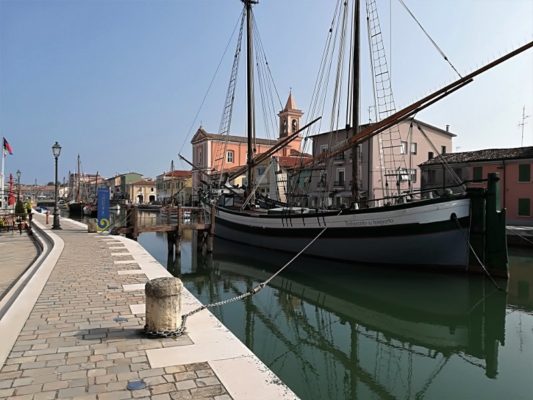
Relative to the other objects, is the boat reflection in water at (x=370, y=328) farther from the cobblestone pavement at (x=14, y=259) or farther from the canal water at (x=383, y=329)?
the cobblestone pavement at (x=14, y=259)

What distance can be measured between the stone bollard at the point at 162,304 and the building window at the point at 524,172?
33.2 m

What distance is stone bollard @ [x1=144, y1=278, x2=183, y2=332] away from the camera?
5.32 meters

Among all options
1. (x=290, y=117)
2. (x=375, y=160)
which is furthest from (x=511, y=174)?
(x=290, y=117)

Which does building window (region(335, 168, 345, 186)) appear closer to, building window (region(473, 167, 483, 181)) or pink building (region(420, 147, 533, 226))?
pink building (region(420, 147, 533, 226))

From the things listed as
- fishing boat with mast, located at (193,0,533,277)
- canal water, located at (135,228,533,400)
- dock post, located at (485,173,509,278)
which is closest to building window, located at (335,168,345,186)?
fishing boat with mast, located at (193,0,533,277)

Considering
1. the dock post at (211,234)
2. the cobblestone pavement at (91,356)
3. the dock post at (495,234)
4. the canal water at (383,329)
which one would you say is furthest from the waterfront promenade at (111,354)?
the dock post at (211,234)

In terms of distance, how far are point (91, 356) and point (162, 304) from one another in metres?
0.98

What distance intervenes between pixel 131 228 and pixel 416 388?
1578 centimetres

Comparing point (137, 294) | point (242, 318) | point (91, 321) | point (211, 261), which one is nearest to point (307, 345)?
point (242, 318)

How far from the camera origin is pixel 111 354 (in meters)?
4.86

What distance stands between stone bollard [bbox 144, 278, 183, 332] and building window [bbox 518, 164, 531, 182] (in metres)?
33.2

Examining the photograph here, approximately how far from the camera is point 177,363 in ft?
15.1

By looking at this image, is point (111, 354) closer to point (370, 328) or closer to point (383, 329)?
point (370, 328)

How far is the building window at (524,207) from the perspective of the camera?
1240 inches
